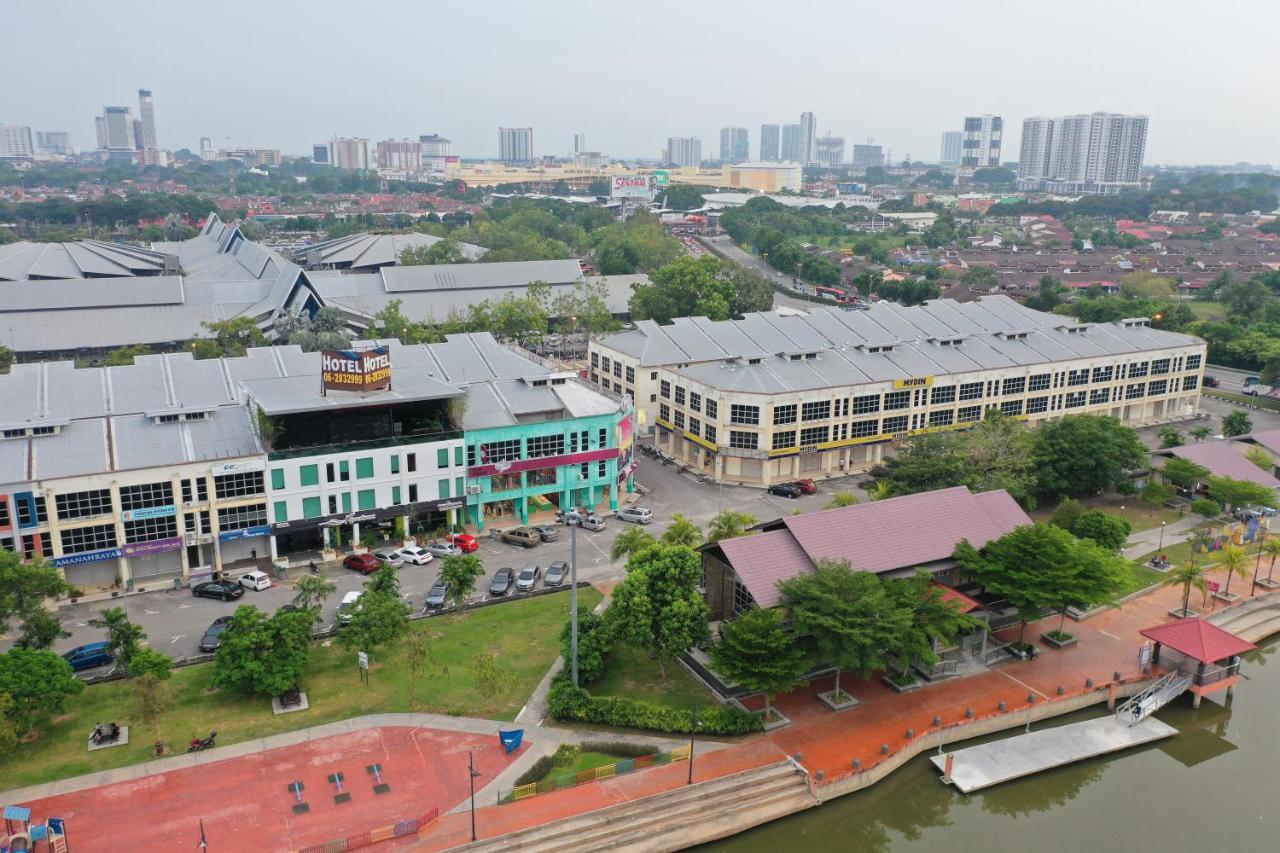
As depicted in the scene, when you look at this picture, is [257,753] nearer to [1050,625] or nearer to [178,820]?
[178,820]

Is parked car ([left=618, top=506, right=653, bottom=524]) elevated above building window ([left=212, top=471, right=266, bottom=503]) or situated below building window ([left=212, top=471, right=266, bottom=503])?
below

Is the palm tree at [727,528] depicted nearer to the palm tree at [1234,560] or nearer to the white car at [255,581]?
the white car at [255,581]

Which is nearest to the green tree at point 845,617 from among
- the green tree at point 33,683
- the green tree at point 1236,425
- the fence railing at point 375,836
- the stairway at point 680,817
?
the stairway at point 680,817

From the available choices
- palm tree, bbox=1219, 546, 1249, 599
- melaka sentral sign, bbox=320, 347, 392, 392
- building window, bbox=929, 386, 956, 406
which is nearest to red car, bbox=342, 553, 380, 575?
melaka sentral sign, bbox=320, 347, 392, 392

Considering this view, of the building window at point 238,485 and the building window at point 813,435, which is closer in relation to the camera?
the building window at point 238,485

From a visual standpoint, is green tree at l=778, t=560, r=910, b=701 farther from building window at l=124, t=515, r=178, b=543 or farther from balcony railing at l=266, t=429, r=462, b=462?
building window at l=124, t=515, r=178, b=543

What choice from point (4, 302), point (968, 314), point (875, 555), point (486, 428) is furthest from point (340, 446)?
point (4, 302)

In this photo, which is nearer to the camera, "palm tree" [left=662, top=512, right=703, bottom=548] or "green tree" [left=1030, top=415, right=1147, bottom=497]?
"palm tree" [left=662, top=512, right=703, bottom=548]
